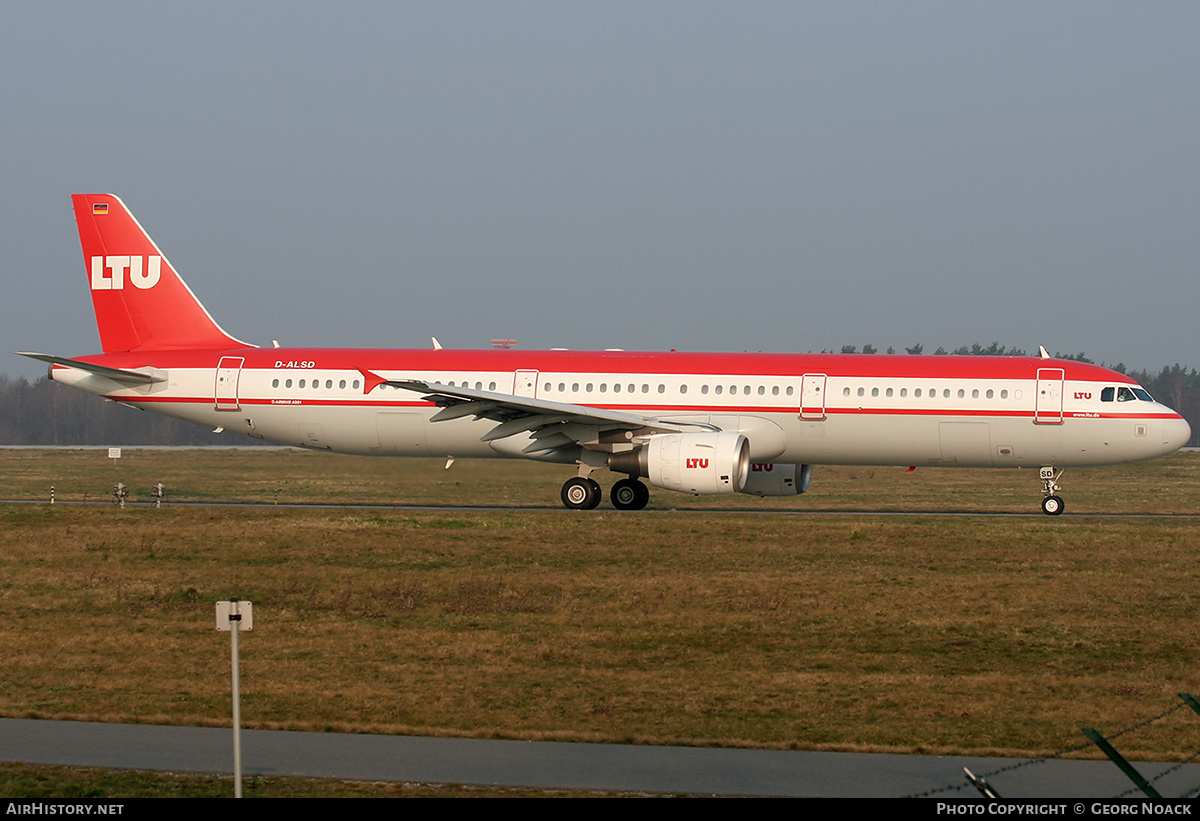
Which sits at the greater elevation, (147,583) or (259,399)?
(259,399)

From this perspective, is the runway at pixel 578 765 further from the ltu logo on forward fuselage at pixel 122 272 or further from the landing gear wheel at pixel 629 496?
the ltu logo on forward fuselage at pixel 122 272

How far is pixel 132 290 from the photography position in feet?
107

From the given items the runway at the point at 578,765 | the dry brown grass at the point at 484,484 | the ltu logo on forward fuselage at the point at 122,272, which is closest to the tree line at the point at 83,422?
the dry brown grass at the point at 484,484

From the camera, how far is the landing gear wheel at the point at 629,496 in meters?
29.5

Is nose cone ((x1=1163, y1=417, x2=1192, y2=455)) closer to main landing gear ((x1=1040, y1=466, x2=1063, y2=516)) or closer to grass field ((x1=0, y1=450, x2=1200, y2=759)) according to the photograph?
grass field ((x1=0, y1=450, x2=1200, y2=759))

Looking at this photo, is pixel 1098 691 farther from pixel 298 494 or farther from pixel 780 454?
pixel 298 494


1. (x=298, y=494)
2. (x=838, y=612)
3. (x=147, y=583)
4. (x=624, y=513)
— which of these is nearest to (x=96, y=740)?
(x=147, y=583)

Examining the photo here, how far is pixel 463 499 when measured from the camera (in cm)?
3325

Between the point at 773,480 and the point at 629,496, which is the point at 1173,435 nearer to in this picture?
the point at 773,480

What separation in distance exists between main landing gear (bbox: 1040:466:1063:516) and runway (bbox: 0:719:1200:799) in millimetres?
17746

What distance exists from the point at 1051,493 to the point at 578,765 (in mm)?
20661

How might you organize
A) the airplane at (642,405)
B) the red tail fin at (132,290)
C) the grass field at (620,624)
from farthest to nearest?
1. the red tail fin at (132,290)
2. the airplane at (642,405)
3. the grass field at (620,624)

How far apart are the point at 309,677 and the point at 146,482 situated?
30.0m

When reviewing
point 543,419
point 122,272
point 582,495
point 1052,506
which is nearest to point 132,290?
point 122,272
